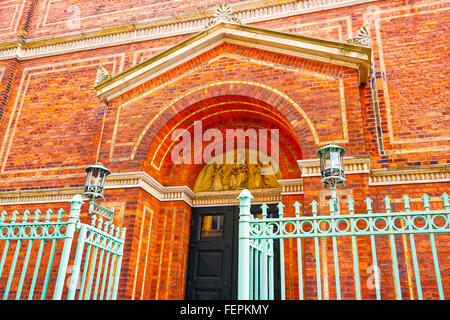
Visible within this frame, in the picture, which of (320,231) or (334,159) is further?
(334,159)

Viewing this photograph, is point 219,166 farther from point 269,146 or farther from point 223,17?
point 223,17

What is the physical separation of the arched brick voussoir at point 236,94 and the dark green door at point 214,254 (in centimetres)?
193

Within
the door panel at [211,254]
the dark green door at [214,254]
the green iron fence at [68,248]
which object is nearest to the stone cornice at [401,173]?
the dark green door at [214,254]

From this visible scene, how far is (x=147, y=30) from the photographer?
1033 cm

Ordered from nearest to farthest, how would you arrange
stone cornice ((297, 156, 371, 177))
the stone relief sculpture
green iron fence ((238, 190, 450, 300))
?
1. green iron fence ((238, 190, 450, 300))
2. stone cornice ((297, 156, 371, 177))
3. the stone relief sculpture

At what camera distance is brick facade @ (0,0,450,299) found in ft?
21.2

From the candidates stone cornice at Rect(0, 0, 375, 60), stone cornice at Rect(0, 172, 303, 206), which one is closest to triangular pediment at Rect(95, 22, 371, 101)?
stone cornice at Rect(0, 172, 303, 206)

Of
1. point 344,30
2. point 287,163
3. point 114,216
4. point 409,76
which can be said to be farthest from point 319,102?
point 114,216

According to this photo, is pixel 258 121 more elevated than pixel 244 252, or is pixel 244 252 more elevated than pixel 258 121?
pixel 258 121

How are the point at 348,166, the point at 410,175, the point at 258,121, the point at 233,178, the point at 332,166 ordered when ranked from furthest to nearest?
the point at 233,178
the point at 258,121
the point at 410,175
the point at 348,166
the point at 332,166

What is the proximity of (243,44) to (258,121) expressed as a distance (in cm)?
154

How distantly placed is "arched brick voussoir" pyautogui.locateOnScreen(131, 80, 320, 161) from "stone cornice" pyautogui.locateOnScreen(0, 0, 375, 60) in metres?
2.97

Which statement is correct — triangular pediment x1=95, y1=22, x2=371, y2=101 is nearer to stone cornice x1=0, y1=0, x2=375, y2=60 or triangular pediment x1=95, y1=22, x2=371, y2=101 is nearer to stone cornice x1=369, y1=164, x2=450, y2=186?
stone cornice x1=369, y1=164, x2=450, y2=186

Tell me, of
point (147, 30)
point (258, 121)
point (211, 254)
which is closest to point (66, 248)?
point (211, 254)
